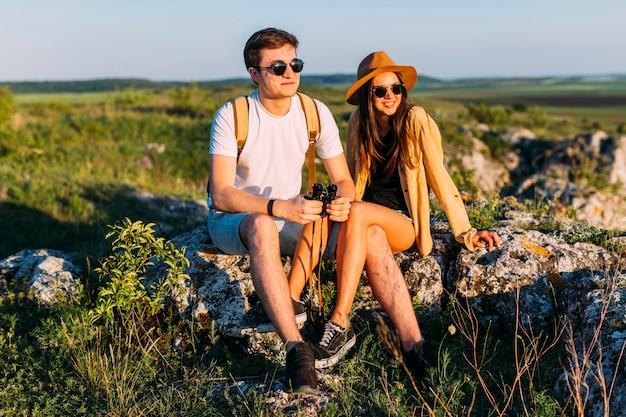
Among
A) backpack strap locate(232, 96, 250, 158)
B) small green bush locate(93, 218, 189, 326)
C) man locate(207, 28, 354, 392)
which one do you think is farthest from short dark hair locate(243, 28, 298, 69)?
Answer: small green bush locate(93, 218, 189, 326)

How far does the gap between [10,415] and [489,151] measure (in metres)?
14.2

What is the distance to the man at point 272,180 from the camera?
4234 millimetres

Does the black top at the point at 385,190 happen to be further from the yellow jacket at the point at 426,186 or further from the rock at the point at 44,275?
the rock at the point at 44,275

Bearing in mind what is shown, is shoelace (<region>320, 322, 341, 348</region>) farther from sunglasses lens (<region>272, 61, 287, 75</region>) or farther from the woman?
sunglasses lens (<region>272, 61, 287, 75</region>)

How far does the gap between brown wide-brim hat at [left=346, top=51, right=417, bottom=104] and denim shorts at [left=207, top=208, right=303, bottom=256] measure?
4.22 feet

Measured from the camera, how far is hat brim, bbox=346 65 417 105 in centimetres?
502

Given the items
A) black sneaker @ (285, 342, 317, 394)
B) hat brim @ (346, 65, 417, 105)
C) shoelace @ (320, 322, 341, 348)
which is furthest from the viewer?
hat brim @ (346, 65, 417, 105)

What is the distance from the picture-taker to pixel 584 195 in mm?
10211

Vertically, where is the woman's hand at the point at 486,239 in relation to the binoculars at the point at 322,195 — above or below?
below

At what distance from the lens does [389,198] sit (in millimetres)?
5477

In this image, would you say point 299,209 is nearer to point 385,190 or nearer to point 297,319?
point 297,319

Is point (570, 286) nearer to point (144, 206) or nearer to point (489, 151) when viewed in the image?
point (144, 206)

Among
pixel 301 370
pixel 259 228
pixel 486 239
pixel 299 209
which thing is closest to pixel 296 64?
pixel 299 209

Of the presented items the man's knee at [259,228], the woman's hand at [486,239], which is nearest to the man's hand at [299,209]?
the man's knee at [259,228]
